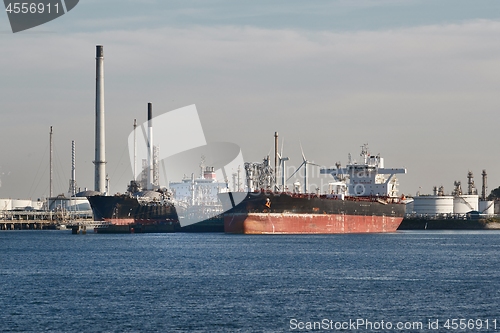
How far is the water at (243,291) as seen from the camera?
26.9m

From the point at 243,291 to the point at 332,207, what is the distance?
47546 mm

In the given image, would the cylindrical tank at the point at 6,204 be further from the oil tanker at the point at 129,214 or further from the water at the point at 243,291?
the water at the point at 243,291

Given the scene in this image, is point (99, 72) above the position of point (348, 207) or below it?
above

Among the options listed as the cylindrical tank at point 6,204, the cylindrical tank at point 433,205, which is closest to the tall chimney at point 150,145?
the cylindrical tank at point 6,204

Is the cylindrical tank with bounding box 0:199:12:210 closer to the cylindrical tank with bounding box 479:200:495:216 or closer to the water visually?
the cylindrical tank with bounding box 479:200:495:216

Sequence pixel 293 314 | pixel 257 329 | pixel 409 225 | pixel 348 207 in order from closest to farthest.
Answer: pixel 257 329, pixel 293 314, pixel 348 207, pixel 409 225

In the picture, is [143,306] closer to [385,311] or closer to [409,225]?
[385,311]

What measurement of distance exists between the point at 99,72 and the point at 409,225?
42768 mm

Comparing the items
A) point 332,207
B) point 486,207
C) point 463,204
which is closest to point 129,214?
point 332,207

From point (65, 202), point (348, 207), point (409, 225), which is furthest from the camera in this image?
point (65, 202)

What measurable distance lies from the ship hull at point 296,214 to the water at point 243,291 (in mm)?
21680

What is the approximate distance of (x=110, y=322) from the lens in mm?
26719

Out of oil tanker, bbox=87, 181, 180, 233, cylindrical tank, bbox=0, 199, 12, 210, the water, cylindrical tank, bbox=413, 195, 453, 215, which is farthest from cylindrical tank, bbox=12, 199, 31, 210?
the water

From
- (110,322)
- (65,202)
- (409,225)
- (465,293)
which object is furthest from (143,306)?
(65,202)
